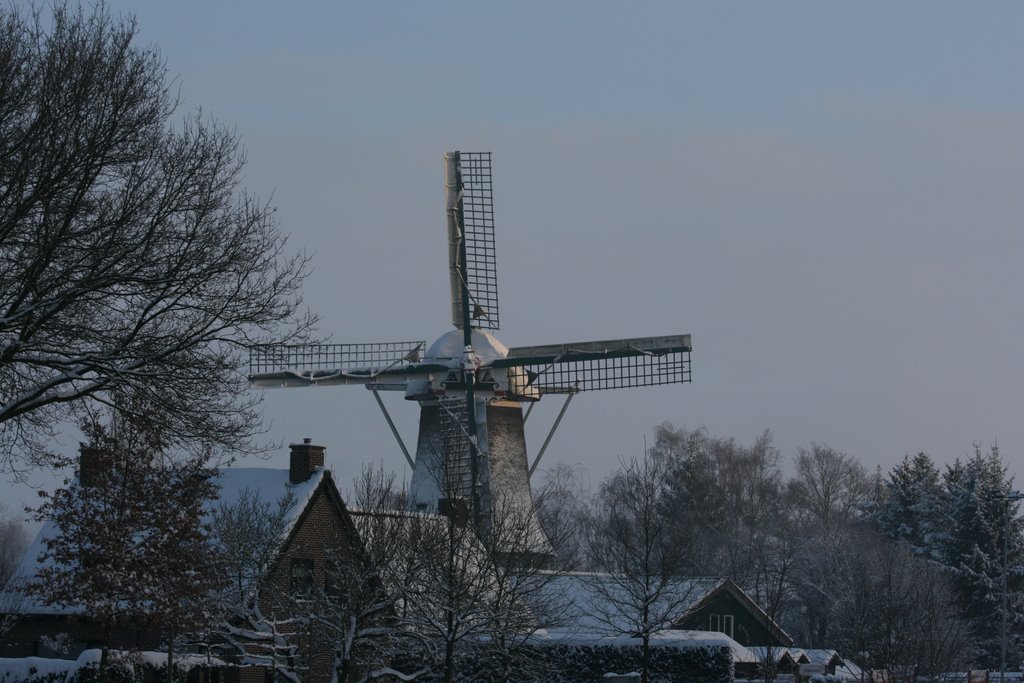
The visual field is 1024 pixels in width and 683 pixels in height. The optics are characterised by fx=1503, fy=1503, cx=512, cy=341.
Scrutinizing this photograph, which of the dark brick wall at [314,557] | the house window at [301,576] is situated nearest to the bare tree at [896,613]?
the dark brick wall at [314,557]

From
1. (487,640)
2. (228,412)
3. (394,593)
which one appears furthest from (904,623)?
(228,412)

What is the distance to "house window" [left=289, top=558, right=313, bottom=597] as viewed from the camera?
4108cm

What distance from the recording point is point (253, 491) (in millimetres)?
44719

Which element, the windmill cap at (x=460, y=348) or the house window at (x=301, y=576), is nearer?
the house window at (x=301, y=576)

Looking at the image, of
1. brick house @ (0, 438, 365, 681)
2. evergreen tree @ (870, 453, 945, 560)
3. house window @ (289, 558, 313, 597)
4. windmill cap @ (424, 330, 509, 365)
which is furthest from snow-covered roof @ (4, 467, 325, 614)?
evergreen tree @ (870, 453, 945, 560)

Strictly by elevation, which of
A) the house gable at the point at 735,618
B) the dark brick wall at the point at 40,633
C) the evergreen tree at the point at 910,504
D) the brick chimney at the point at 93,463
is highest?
the evergreen tree at the point at 910,504

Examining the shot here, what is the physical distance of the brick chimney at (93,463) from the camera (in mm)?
31969

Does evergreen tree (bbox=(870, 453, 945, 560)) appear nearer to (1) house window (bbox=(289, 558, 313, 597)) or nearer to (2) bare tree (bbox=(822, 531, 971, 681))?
(2) bare tree (bbox=(822, 531, 971, 681))

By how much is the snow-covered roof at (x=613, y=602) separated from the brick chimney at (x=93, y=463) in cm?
1267

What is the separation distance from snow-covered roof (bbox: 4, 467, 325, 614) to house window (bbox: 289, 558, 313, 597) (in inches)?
44.4

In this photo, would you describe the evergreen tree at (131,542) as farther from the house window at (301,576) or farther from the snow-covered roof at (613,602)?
the snow-covered roof at (613,602)

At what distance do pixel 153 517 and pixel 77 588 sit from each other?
222 centimetres

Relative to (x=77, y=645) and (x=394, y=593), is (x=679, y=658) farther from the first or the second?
(x=77, y=645)

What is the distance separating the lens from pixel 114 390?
24234 millimetres
